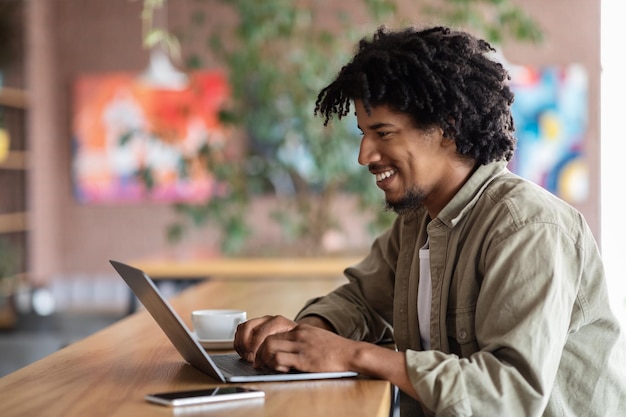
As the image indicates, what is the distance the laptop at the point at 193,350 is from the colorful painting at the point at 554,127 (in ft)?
20.0

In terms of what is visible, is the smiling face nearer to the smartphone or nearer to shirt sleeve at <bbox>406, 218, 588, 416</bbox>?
shirt sleeve at <bbox>406, 218, 588, 416</bbox>

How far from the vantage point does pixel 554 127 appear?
7445mm

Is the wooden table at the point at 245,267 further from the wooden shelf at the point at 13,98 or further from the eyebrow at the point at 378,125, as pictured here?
the wooden shelf at the point at 13,98

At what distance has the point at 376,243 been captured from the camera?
2.07 meters

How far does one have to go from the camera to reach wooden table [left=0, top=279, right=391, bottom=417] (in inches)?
50.4

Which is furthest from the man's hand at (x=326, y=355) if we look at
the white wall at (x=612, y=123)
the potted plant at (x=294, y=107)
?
the white wall at (x=612, y=123)

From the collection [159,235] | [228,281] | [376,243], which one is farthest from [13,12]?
[376,243]

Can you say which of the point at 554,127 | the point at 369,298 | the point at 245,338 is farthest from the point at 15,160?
the point at 245,338

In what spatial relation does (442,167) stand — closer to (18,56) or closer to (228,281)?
(228,281)

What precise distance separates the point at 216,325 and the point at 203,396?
0.54m

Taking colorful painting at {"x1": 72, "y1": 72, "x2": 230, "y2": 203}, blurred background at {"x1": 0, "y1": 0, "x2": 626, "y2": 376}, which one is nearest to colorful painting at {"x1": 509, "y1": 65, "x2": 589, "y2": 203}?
blurred background at {"x1": 0, "y1": 0, "x2": 626, "y2": 376}

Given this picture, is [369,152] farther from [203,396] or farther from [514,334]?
[203,396]

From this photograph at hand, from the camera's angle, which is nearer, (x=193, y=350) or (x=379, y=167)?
(x=193, y=350)

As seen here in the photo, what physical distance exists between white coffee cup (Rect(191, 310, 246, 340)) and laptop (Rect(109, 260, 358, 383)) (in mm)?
246
